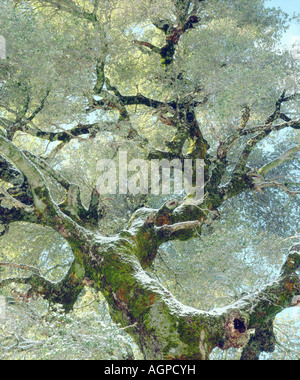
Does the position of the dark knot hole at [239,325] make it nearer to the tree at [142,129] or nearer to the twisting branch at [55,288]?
the tree at [142,129]

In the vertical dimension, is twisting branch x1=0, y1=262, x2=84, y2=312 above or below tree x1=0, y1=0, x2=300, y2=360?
below

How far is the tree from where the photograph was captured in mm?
8320

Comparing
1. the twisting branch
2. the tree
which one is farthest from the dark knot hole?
the twisting branch

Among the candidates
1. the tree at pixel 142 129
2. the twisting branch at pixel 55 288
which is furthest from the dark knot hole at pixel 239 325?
the twisting branch at pixel 55 288

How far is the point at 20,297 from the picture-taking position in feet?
30.9

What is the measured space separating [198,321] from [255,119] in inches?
348

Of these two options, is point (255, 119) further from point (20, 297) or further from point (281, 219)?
point (20, 297)

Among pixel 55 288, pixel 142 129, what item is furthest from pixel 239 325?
pixel 142 129

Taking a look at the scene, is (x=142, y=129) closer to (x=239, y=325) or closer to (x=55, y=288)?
(x=55, y=288)

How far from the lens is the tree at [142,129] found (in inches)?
328

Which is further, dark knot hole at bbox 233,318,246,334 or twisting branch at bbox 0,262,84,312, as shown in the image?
twisting branch at bbox 0,262,84,312

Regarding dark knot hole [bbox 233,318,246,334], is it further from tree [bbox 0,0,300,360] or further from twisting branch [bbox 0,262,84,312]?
twisting branch [bbox 0,262,84,312]

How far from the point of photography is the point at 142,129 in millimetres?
14617

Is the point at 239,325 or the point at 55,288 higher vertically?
the point at 55,288
